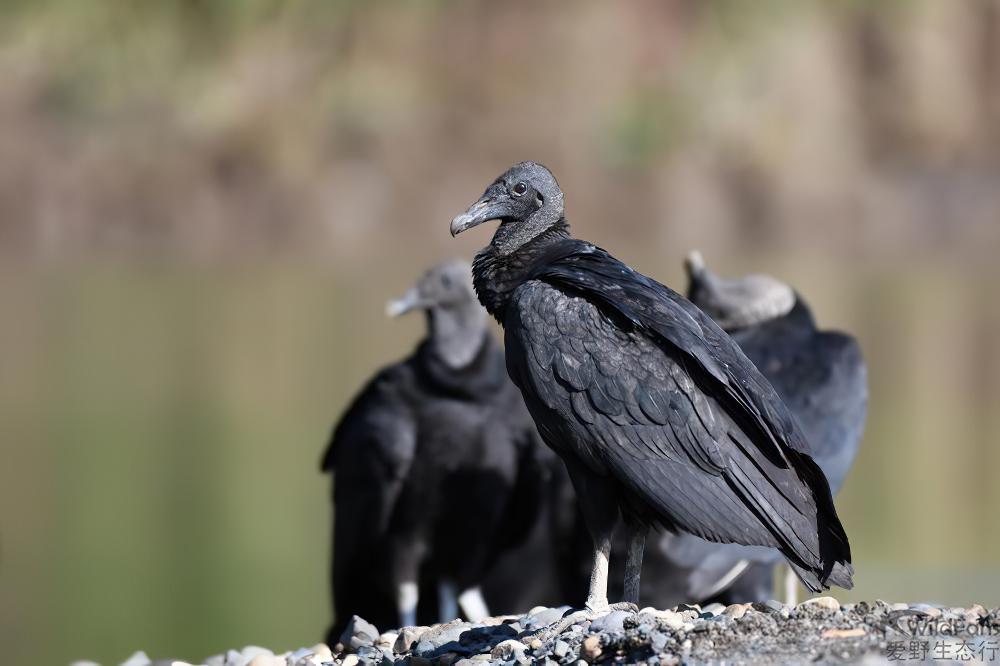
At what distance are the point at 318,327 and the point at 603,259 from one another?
11.2m

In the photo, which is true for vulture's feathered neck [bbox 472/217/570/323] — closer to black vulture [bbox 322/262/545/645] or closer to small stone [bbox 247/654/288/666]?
small stone [bbox 247/654/288/666]

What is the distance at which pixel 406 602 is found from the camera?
5004 mm

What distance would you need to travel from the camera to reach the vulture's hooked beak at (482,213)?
11.2ft

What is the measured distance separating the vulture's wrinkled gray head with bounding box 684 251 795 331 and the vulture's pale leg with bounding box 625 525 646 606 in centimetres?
189

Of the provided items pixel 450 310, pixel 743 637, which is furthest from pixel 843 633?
pixel 450 310

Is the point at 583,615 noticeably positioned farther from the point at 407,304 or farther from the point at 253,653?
the point at 407,304

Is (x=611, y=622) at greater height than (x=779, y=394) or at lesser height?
lesser

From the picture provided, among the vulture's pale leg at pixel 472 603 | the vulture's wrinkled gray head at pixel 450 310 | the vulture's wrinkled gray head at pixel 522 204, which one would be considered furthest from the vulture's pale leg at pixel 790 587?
→ the vulture's wrinkled gray head at pixel 522 204

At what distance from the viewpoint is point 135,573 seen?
844 centimetres

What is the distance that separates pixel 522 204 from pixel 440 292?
6.05 ft

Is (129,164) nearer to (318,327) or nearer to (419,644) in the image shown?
(318,327)

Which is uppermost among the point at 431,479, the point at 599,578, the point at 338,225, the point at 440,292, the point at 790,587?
the point at 338,225

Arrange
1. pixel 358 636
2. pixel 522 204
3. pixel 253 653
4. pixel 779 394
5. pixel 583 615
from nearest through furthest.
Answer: pixel 583 615
pixel 522 204
pixel 358 636
pixel 253 653
pixel 779 394

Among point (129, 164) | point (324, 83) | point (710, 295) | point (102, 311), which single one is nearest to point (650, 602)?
point (710, 295)
